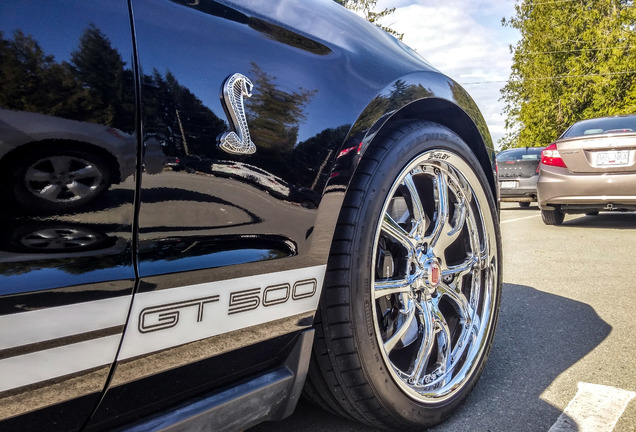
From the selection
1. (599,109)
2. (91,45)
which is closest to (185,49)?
(91,45)

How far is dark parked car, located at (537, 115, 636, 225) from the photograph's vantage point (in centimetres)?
599

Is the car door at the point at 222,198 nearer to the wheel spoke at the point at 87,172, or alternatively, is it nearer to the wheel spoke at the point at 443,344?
the wheel spoke at the point at 87,172

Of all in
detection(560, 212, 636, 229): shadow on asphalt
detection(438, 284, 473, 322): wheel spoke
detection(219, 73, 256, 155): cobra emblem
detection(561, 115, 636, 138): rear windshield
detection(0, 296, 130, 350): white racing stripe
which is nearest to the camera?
detection(0, 296, 130, 350): white racing stripe

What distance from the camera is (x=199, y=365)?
1.07 meters

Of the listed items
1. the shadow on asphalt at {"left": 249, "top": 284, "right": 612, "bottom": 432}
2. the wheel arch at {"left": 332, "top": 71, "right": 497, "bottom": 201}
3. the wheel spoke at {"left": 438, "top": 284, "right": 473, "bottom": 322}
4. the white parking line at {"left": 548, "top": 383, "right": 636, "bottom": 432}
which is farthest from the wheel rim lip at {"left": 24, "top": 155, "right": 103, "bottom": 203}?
the white parking line at {"left": 548, "top": 383, "right": 636, "bottom": 432}

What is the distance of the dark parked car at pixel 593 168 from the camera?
5.99 metres

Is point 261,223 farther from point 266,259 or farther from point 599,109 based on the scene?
point 599,109

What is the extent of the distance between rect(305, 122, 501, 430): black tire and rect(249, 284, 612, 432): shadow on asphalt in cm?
11

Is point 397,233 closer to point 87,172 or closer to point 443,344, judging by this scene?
point 443,344

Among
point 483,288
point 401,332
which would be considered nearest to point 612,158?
point 483,288

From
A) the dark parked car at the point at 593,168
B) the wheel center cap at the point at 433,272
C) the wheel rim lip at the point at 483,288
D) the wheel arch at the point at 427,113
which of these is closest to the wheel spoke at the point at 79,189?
the wheel arch at the point at 427,113

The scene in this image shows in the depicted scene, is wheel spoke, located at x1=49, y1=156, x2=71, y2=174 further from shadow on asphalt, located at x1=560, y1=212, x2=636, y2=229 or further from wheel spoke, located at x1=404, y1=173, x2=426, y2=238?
shadow on asphalt, located at x1=560, y1=212, x2=636, y2=229

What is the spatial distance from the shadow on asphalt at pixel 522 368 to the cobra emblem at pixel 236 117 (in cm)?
100

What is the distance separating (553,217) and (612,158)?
1.50m
